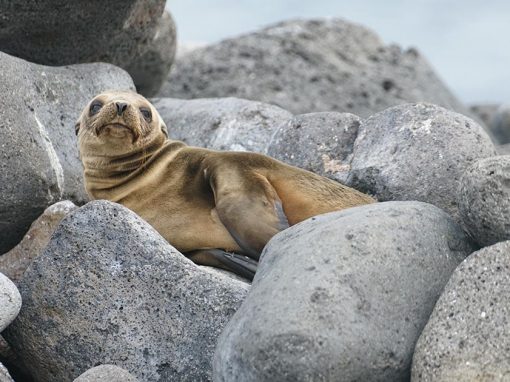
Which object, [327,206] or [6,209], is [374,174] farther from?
[6,209]

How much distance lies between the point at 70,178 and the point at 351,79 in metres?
5.87

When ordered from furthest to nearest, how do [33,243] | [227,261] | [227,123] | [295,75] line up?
[295,75], [227,123], [33,243], [227,261]

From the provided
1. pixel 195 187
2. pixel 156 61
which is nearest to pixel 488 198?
pixel 195 187

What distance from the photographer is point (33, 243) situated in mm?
8789

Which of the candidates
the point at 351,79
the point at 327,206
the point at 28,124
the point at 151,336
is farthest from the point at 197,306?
the point at 351,79

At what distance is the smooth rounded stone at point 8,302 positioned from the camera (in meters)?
7.02

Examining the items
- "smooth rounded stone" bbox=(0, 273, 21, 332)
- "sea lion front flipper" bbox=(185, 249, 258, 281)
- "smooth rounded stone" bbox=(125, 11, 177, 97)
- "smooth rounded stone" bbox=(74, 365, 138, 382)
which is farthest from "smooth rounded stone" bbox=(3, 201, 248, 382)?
"smooth rounded stone" bbox=(125, 11, 177, 97)

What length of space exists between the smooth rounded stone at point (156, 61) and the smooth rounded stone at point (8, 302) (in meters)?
5.44

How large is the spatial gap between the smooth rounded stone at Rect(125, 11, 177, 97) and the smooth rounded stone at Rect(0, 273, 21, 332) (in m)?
5.44

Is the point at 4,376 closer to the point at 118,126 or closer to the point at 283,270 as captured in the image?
the point at 283,270

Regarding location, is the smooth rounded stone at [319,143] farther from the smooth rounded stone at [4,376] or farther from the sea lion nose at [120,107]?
the smooth rounded stone at [4,376]

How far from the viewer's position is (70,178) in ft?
33.8

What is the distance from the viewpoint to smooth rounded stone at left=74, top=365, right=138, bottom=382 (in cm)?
634

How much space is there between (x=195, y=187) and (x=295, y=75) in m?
6.73
